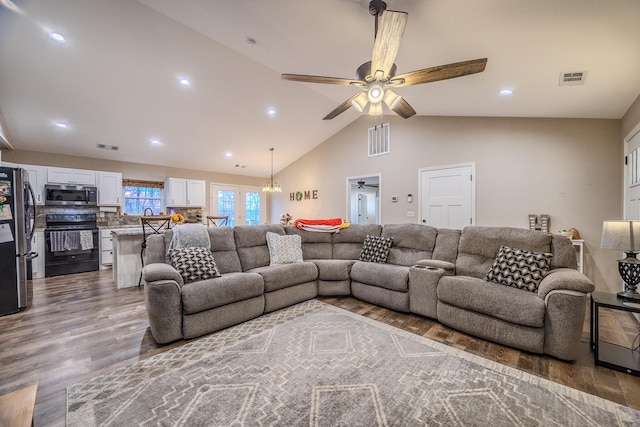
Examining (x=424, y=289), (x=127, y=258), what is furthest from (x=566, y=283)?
(x=127, y=258)

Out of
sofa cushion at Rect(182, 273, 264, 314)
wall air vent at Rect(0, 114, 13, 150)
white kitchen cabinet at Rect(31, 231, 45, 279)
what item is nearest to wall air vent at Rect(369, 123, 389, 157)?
sofa cushion at Rect(182, 273, 264, 314)

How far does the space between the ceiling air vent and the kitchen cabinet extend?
24.4 ft

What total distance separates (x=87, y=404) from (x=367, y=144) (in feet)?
19.8

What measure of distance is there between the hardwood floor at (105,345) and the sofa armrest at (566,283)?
0.56 meters

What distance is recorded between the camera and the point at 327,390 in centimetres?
171

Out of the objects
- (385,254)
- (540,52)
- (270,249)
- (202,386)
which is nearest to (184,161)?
(270,249)

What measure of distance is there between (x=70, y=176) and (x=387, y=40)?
6.56m

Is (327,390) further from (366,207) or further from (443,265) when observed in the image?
(366,207)

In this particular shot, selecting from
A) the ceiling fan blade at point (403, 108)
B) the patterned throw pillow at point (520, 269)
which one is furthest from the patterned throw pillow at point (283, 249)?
the patterned throw pillow at point (520, 269)

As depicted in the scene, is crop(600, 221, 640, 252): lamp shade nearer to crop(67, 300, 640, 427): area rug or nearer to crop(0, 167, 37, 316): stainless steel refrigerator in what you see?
crop(67, 300, 640, 427): area rug

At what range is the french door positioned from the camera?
7793 mm

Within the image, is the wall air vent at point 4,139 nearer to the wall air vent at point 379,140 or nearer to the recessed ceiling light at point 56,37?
the recessed ceiling light at point 56,37

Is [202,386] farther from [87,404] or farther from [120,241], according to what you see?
[120,241]

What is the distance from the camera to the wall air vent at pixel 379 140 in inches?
232
